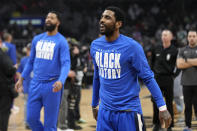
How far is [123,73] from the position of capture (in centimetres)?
486

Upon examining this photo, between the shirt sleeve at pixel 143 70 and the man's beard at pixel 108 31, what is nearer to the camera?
the shirt sleeve at pixel 143 70

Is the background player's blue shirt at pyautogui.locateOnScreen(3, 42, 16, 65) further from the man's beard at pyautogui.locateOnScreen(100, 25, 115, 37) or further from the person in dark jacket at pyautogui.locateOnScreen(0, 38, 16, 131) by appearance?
the man's beard at pyautogui.locateOnScreen(100, 25, 115, 37)

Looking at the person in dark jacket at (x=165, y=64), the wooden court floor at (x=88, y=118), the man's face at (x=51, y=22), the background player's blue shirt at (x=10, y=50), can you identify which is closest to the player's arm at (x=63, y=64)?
the man's face at (x=51, y=22)

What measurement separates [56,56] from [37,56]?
0.30m

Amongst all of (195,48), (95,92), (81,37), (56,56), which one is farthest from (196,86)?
(81,37)

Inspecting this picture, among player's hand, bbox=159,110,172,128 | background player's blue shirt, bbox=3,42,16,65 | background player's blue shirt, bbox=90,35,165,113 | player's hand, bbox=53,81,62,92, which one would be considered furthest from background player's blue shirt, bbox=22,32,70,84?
background player's blue shirt, bbox=3,42,16,65

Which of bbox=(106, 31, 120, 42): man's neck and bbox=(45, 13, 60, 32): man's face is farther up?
bbox=(45, 13, 60, 32): man's face

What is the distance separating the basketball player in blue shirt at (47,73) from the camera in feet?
22.0

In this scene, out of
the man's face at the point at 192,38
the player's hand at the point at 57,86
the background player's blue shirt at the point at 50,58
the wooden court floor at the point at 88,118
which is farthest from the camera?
the wooden court floor at the point at 88,118

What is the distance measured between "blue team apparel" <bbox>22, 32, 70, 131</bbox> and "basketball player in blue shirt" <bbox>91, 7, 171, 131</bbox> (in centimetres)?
176

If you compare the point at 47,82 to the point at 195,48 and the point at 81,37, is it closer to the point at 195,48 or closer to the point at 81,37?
the point at 195,48

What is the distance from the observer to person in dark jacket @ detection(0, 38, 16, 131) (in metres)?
7.41

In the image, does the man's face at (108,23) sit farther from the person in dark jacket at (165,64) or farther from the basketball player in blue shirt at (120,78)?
the person in dark jacket at (165,64)

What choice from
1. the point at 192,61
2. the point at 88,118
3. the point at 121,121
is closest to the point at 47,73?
the point at 121,121
